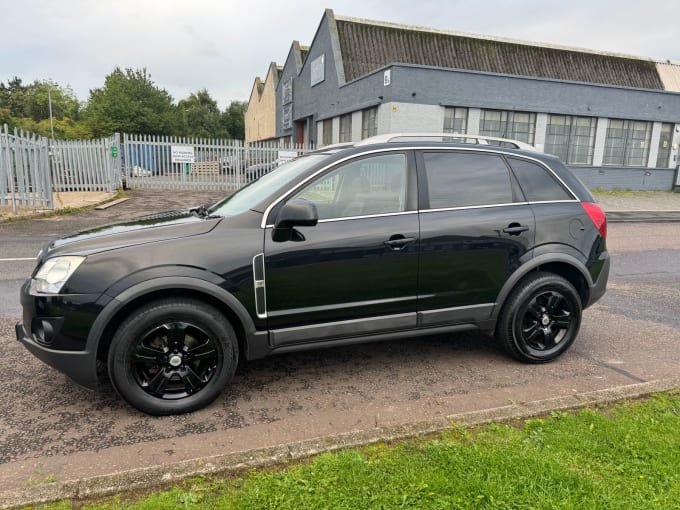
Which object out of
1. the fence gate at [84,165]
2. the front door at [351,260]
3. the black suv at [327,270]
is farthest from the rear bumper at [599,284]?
the fence gate at [84,165]

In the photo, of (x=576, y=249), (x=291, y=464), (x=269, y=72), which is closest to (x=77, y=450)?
(x=291, y=464)

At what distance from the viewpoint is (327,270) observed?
334 cm

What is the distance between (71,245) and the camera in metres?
3.18

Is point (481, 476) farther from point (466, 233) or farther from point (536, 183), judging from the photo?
point (536, 183)

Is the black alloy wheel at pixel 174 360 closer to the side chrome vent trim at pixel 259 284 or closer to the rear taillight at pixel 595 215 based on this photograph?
the side chrome vent trim at pixel 259 284

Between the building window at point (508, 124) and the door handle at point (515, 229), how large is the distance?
60.1 feet

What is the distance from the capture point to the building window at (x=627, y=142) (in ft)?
77.8

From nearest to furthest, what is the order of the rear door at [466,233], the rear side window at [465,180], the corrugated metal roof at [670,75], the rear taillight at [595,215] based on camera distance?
the rear door at [466,233] → the rear side window at [465,180] → the rear taillight at [595,215] → the corrugated metal roof at [670,75]

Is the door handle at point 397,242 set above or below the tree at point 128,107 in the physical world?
below

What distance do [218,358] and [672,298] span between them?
5816mm

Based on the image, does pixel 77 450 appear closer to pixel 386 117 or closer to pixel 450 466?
pixel 450 466

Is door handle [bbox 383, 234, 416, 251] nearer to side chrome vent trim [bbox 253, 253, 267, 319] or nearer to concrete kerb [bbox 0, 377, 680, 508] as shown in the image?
side chrome vent trim [bbox 253, 253, 267, 319]

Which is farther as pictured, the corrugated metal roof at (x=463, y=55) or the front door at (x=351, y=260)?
the corrugated metal roof at (x=463, y=55)

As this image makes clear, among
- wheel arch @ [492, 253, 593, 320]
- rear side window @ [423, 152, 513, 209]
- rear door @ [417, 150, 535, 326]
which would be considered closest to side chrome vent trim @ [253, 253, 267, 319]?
rear door @ [417, 150, 535, 326]
